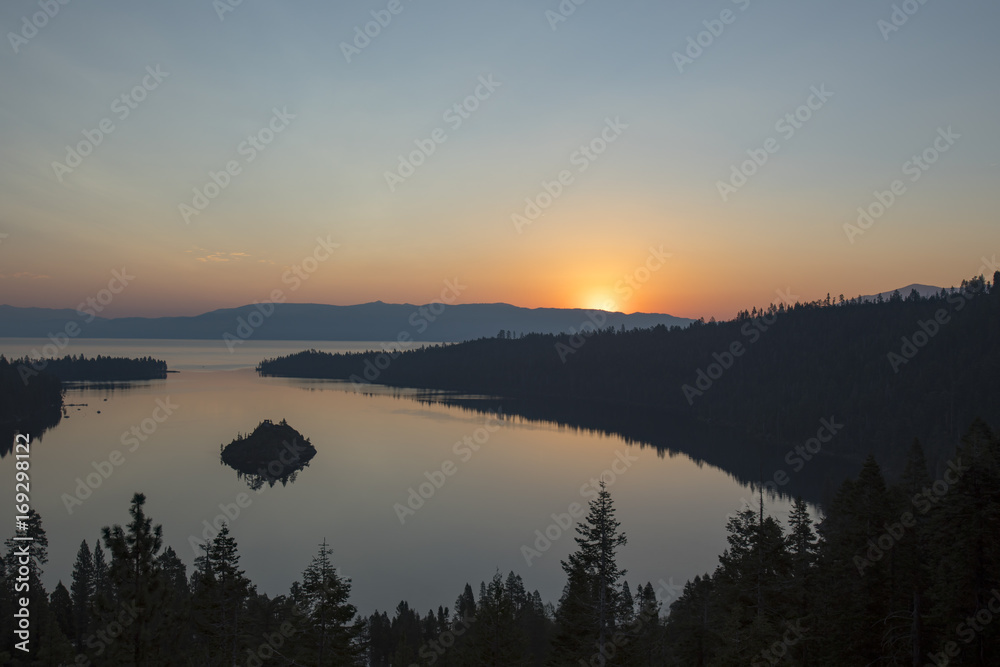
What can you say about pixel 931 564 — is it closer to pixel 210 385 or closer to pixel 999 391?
pixel 999 391

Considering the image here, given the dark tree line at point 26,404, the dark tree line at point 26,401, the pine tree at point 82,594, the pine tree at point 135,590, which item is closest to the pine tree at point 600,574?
the pine tree at point 135,590

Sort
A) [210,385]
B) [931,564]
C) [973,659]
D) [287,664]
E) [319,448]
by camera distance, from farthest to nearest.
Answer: [210,385], [319,448], [287,664], [931,564], [973,659]

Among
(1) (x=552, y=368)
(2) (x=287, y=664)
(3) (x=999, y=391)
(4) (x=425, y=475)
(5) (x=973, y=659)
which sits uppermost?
(1) (x=552, y=368)

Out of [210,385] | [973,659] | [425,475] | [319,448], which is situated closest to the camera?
[973,659]

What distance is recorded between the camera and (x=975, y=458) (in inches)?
605

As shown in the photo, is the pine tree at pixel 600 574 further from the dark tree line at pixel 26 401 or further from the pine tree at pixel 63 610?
the dark tree line at pixel 26 401

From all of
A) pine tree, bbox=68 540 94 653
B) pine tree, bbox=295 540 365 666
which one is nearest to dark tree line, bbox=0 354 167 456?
pine tree, bbox=68 540 94 653

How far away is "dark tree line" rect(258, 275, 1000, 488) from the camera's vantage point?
290ft

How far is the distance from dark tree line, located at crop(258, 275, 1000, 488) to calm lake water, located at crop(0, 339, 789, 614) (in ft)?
92.8

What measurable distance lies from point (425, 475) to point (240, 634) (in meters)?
59.3

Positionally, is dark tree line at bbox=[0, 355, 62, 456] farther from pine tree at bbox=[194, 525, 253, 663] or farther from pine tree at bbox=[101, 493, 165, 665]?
pine tree at bbox=[101, 493, 165, 665]

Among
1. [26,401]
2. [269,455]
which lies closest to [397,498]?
[269,455]

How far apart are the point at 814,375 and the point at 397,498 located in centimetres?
9629

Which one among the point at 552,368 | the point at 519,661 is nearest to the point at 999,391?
the point at 519,661
